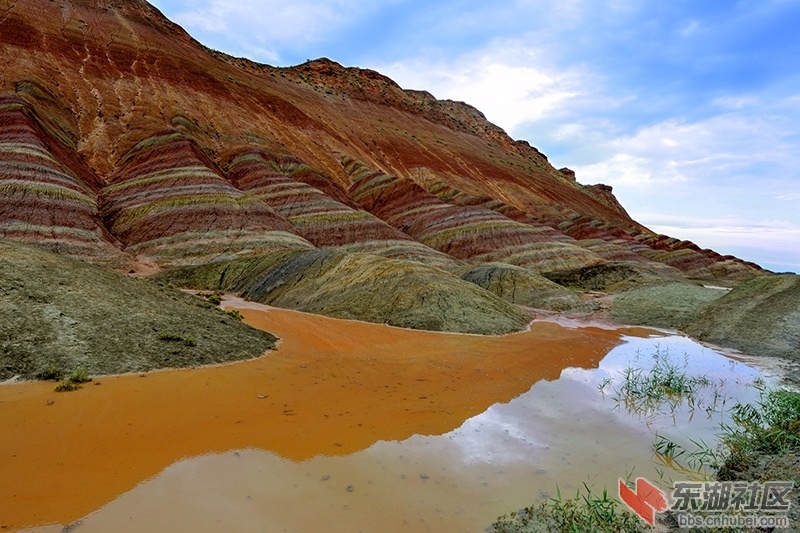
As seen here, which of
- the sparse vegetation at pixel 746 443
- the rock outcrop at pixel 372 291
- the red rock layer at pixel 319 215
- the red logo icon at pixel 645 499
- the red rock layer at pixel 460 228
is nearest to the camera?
the red logo icon at pixel 645 499

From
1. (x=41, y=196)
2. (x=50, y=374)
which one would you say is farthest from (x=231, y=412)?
(x=41, y=196)

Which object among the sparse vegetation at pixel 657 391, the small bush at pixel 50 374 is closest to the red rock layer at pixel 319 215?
the sparse vegetation at pixel 657 391

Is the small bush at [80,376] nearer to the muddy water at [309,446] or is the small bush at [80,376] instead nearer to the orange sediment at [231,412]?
the orange sediment at [231,412]

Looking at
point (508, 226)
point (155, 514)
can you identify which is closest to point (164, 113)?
point (508, 226)

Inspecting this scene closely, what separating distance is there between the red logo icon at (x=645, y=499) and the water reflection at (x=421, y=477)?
1.06ft

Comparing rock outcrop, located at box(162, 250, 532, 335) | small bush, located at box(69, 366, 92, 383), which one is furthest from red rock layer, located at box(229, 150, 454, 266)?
small bush, located at box(69, 366, 92, 383)

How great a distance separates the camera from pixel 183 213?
40.3 meters

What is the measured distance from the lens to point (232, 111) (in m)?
64.1

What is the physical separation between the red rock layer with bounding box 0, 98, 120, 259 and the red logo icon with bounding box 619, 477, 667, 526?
39.0 metres

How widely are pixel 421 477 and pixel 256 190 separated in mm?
47464

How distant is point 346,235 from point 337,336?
2763 cm

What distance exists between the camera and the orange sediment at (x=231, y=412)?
21.7 feet

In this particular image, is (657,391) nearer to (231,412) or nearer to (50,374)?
(231,412)

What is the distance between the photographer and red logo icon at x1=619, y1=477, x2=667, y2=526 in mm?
6168
